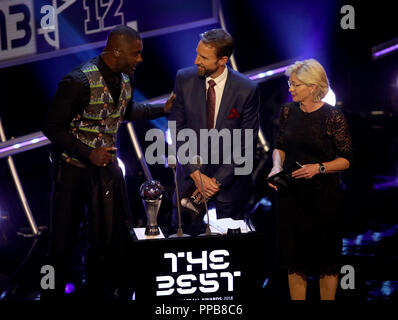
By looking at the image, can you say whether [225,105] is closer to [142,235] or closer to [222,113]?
[222,113]

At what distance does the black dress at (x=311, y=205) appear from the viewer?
424 centimetres

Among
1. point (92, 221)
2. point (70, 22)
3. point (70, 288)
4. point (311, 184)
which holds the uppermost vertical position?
point (70, 22)

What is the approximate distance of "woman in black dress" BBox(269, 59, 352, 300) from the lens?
4.20 m

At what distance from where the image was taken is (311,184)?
4.28 m

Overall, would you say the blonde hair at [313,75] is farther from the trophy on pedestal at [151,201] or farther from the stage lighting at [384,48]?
the stage lighting at [384,48]

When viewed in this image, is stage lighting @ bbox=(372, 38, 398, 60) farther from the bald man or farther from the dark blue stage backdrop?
the bald man

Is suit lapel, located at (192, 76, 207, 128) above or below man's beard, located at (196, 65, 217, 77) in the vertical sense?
below

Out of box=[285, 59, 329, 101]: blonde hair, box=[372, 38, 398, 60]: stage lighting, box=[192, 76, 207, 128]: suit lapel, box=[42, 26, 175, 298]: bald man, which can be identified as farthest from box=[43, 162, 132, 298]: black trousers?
box=[372, 38, 398, 60]: stage lighting

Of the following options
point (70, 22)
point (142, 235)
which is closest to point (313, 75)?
point (142, 235)

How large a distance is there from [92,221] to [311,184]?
1.35 m

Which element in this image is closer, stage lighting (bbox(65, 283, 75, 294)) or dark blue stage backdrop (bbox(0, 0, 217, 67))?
stage lighting (bbox(65, 283, 75, 294))

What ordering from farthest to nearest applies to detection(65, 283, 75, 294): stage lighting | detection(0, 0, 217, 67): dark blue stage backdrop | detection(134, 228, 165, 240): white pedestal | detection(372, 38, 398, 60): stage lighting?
detection(372, 38, 398, 60): stage lighting, detection(0, 0, 217, 67): dark blue stage backdrop, detection(65, 283, 75, 294): stage lighting, detection(134, 228, 165, 240): white pedestal

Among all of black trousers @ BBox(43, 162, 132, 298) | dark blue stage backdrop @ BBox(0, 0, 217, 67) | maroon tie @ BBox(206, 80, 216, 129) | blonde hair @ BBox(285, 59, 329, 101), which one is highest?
dark blue stage backdrop @ BBox(0, 0, 217, 67)

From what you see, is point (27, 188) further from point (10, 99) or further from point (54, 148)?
point (54, 148)
